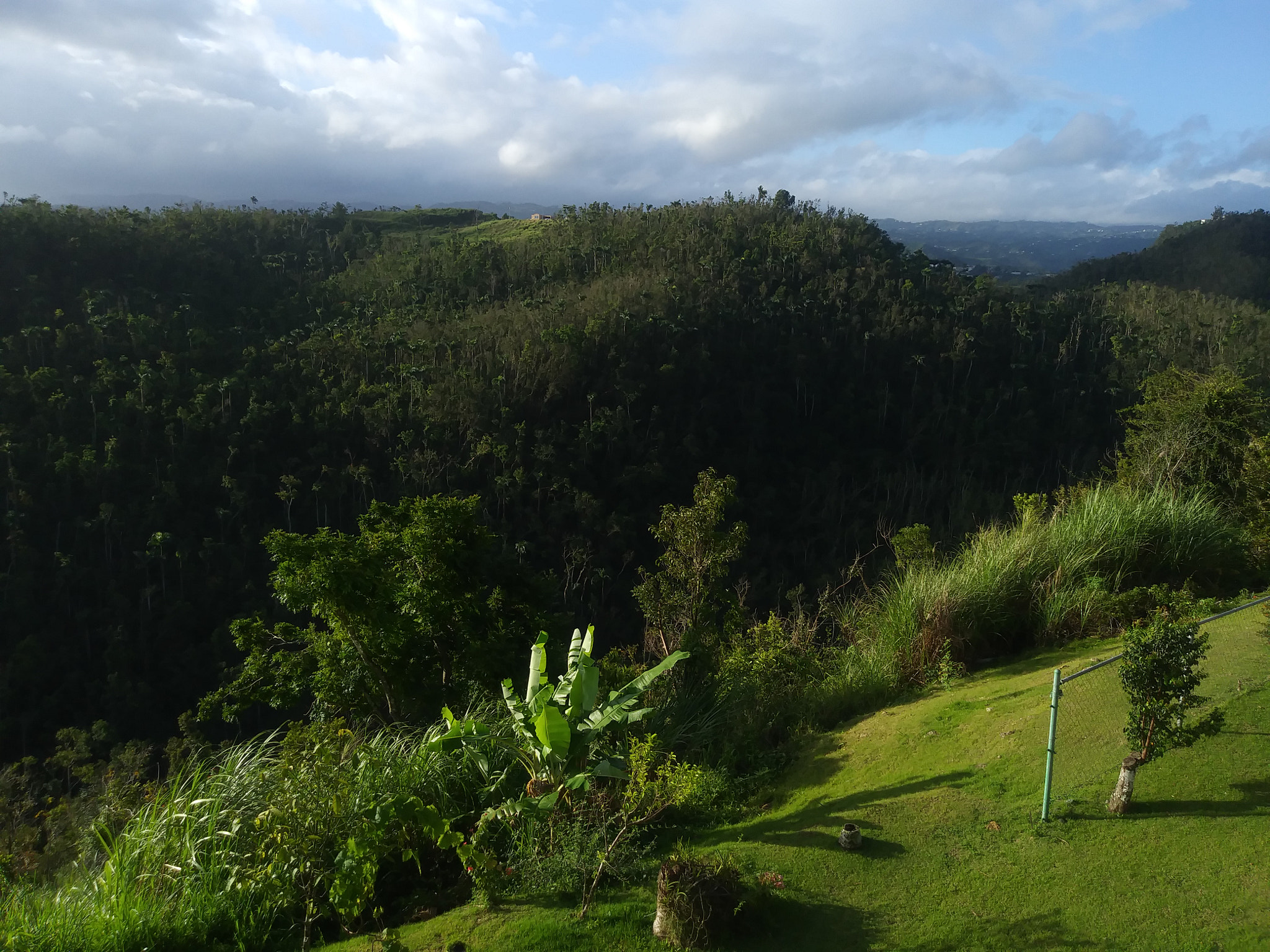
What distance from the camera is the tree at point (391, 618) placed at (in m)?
7.07

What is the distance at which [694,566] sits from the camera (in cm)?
764

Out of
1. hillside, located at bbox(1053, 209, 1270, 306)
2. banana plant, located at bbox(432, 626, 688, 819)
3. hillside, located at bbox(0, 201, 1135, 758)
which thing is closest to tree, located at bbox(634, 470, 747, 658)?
banana plant, located at bbox(432, 626, 688, 819)

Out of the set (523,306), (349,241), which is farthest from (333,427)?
(349,241)

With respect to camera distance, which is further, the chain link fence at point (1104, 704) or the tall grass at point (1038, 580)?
the tall grass at point (1038, 580)

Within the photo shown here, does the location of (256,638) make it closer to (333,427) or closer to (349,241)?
(333,427)

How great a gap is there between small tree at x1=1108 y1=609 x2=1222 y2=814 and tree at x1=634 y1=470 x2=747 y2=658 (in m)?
4.46

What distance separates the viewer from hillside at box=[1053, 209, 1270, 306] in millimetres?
72812

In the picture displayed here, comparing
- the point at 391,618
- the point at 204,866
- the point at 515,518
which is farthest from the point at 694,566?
the point at 515,518

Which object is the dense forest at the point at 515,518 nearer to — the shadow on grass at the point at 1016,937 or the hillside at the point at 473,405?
the hillside at the point at 473,405

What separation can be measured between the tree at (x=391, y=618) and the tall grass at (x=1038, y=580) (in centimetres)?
362

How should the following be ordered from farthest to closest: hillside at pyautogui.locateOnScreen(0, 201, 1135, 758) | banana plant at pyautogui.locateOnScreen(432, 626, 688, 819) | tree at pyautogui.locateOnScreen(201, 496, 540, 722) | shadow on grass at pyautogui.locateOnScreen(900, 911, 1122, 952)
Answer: hillside at pyautogui.locateOnScreen(0, 201, 1135, 758), tree at pyautogui.locateOnScreen(201, 496, 540, 722), banana plant at pyautogui.locateOnScreen(432, 626, 688, 819), shadow on grass at pyautogui.locateOnScreen(900, 911, 1122, 952)

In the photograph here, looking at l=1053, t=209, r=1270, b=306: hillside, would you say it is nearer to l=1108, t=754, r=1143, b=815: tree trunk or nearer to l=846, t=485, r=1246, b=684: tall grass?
l=846, t=485, r=1246, b=684: tall grass

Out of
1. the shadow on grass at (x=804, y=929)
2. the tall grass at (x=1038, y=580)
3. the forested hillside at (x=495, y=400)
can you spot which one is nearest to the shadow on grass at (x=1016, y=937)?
the shadow on grass at (x=804, y=929)

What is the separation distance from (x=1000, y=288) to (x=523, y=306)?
125 feet
